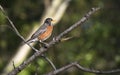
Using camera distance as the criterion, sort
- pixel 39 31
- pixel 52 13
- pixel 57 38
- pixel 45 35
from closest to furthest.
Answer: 1. pixel 57 38
2. pixel 45 35
3. pixel 39 31
4. pixel 52 13

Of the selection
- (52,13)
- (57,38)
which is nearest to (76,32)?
(52,13)

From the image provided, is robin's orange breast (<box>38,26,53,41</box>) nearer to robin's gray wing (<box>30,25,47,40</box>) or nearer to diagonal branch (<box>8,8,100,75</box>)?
robin's gray wing (<box>30,25,47,40</box>)

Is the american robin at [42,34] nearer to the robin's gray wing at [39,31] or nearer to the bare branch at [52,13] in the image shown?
the robin's gray wing at [39,31]

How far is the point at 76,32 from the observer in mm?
11820

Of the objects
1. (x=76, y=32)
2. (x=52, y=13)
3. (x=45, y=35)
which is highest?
(x=52, y=13)

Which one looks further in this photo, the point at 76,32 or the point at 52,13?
the point at 76,32

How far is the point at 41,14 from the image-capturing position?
40.0 ft

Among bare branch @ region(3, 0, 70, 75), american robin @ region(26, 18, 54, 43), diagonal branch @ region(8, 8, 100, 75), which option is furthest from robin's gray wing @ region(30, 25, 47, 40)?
bare branch @ region(3, 0, 70, 75)

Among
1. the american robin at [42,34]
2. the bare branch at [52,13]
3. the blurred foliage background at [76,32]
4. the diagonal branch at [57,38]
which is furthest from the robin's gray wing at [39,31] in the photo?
the bare branch at [52,13]

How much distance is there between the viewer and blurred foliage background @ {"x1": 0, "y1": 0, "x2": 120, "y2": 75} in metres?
11.1

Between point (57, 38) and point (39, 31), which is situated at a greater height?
point (39, 31)

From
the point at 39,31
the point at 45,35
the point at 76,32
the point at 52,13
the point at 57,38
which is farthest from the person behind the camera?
the point at 76,32

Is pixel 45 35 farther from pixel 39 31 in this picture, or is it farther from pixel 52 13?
pixel 52 13

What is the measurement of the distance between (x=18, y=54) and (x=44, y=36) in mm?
5774
